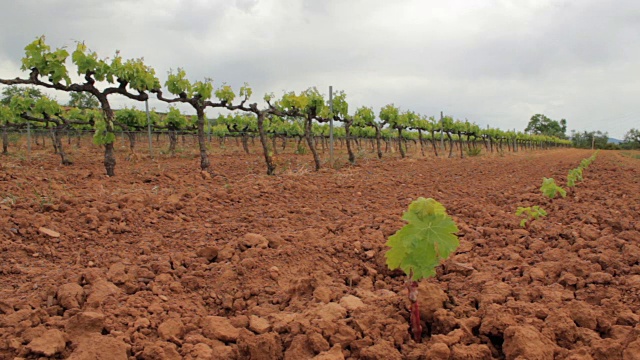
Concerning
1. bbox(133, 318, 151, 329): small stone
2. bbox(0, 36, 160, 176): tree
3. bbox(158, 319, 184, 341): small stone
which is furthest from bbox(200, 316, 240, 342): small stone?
bbox(0, 36, 160, 176): tree

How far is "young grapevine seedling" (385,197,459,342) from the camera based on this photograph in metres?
2.26

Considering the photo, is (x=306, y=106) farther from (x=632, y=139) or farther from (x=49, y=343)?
(x=632, y=139)

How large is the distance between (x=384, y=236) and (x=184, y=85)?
36.8 ft

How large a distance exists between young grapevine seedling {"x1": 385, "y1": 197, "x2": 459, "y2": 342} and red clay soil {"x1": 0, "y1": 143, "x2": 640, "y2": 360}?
293mm

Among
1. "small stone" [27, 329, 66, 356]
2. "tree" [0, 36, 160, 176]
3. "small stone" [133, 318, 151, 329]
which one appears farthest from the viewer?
"tree" [0, 36, 160, 176]

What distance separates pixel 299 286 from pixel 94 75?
34.9 ft

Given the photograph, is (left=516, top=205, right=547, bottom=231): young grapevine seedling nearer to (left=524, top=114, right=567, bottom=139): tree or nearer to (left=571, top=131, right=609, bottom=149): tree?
(left=571, top=131, right=609, bottom=149): tree

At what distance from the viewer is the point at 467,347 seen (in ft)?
6.93

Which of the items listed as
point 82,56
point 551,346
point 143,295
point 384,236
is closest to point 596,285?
point 551,346

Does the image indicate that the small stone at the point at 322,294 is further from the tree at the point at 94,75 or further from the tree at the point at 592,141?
the tree at the point at 592,141

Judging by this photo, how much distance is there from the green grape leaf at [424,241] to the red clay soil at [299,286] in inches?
15.9

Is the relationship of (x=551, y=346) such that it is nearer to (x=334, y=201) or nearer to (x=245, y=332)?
(x=245, y=332)

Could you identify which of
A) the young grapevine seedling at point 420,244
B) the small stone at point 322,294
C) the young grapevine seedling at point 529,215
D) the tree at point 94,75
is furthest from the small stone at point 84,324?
the tree at point 94,75

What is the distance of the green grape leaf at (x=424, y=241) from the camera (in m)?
2.26
